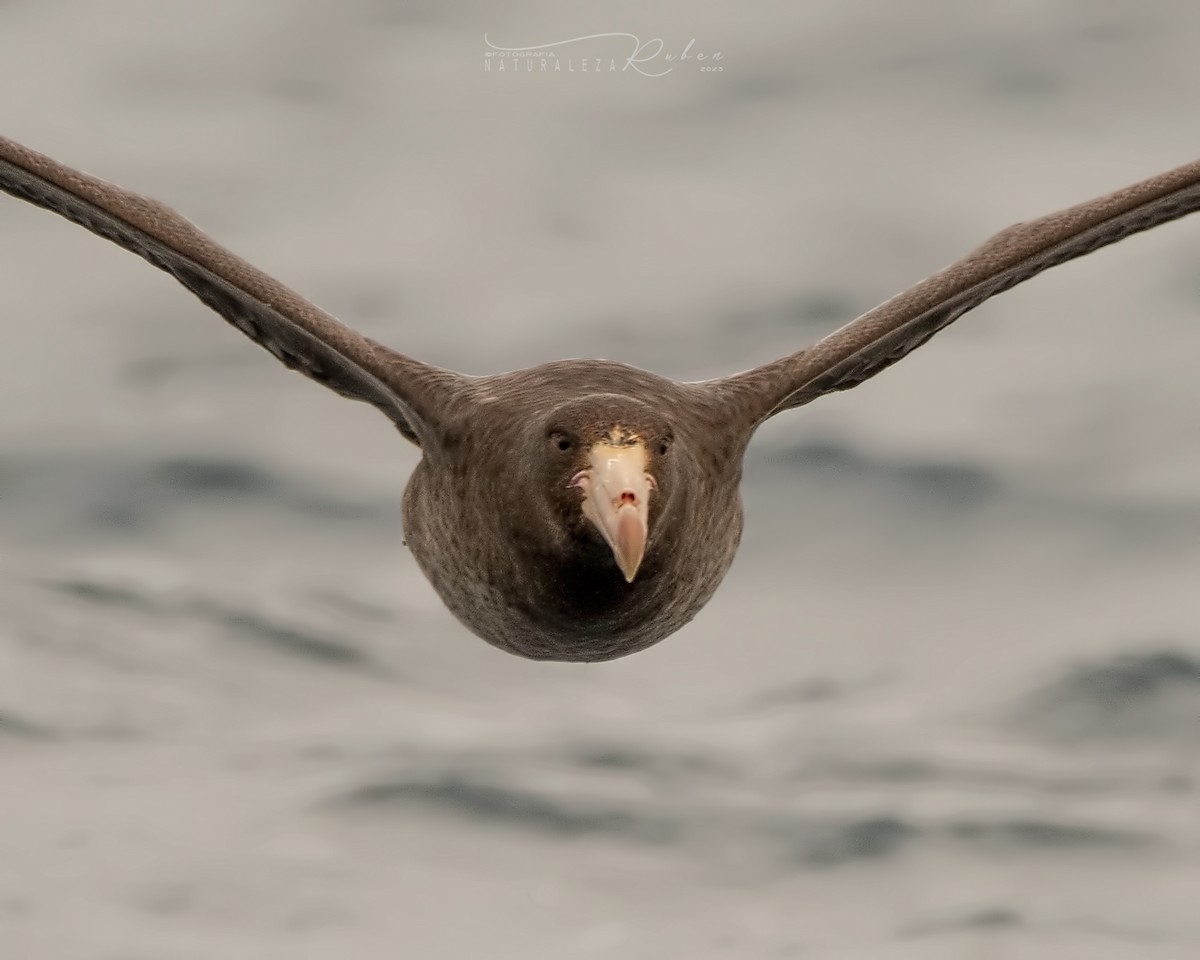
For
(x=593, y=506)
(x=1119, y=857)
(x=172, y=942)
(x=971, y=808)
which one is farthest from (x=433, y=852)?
(x=593, y=506)

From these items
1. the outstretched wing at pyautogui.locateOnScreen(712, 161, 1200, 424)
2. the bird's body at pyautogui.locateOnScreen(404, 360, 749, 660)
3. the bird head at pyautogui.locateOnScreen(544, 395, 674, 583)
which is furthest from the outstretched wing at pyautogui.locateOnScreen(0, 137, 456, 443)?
the outstretched wing at pyautogui.locateOnScreen(712, 161, 1200, 424)

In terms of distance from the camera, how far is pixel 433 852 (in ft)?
102

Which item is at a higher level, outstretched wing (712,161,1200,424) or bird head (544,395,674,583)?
outstretched wing (712,161,1200,424)

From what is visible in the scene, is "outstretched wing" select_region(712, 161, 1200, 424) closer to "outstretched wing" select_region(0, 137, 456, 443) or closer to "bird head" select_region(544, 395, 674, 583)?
"outstretched wing" select_region(0, 137, 456, 443)

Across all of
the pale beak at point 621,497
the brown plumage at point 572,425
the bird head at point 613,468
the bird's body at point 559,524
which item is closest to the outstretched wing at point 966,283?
the brown plumage at point 572,425

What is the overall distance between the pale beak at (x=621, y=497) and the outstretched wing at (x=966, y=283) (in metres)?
2.59

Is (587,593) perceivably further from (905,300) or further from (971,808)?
(971,808)

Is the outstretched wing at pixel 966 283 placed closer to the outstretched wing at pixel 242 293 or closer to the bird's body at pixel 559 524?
the bird's body at pixel 559 524

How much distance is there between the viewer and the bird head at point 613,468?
30.0ft

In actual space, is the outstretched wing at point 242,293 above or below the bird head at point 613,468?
above

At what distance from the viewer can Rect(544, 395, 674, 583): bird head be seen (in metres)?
9.13

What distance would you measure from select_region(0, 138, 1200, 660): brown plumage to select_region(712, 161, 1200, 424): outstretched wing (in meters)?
0.02

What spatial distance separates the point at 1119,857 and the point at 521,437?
22227mm

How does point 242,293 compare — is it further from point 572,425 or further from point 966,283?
point 966,283
